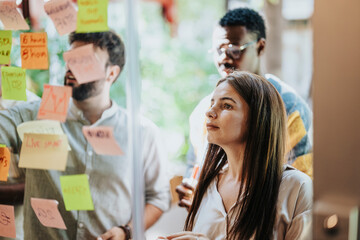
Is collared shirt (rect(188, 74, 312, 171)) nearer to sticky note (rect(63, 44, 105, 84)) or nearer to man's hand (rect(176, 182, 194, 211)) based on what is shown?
man's hand (rect(176, 182, 194, 211))

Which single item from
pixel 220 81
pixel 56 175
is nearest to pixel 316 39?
pixel 220 81

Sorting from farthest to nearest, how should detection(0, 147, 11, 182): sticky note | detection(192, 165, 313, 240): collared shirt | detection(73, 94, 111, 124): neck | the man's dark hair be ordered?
detection(0, 147, 11, 182): sticky note → detection(73, 94, 111, 124): neck → the man's dark hair → detection(192, 165, 313, 240): collared shirt

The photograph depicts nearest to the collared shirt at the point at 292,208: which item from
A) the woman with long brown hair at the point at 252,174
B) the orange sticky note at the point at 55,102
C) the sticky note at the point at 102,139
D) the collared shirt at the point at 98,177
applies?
the woman with long brown hair at the point at 252,174

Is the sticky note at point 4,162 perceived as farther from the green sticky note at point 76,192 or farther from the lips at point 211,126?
the lips at point 211,126

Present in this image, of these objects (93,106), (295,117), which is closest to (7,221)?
(93,106)

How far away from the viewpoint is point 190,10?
8.89 ft

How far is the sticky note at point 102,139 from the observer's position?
1614 mm

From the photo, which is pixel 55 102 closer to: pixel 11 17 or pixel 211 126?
pixel 11 17

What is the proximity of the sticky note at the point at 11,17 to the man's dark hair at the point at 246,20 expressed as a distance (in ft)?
2.46

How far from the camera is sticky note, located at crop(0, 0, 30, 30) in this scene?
173 centimetres

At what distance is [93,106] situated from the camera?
66.2 inches

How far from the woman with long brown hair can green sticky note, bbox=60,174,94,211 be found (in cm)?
43

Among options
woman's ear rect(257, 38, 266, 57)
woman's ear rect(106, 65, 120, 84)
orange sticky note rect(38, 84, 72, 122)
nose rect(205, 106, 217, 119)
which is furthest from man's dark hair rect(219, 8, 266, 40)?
orange sticky note rect(38, 84, 72, 122)

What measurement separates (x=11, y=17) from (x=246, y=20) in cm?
89
